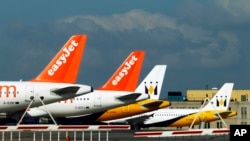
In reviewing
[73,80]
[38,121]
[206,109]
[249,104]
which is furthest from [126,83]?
[249,104]

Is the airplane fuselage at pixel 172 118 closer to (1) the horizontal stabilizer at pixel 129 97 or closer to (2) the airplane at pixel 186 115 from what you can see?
(2) the airplane at pixel 186 115

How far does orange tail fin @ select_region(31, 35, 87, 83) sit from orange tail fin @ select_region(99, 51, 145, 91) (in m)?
15.2

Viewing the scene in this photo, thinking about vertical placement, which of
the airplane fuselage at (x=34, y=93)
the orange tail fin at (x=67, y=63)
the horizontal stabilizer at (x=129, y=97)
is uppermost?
the orange tail fin at (x=67, y=63)

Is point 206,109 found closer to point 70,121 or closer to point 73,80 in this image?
point 70,121

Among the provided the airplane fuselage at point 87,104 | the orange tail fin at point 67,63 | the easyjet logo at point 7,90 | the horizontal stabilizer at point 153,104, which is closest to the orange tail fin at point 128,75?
the airplane fuselage at point 87,104

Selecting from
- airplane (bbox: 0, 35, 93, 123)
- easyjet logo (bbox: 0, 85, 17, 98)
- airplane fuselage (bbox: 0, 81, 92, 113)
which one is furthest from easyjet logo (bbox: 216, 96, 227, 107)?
easyjet logo (bbox: 0, 85, 17, 98)

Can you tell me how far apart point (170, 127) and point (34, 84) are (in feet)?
173

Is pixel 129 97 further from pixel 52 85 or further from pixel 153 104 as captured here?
pixel 52 85

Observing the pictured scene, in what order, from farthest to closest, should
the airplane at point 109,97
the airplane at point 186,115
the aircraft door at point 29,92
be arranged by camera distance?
the airplane at point 186,115, the airplane at point 109,97, the aircraft door at point 29,92

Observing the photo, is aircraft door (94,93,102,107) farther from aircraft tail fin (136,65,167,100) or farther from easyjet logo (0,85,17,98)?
aircraft tail fin (136,65,167,100)

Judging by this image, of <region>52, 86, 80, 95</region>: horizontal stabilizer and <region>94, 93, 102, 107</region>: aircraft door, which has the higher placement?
<region>94, 93, 102, 107</region>: aircraft door

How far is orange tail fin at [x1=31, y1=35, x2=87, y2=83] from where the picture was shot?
6850 cm

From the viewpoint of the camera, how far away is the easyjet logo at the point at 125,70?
85562 mm

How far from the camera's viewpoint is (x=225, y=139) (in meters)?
49.1
